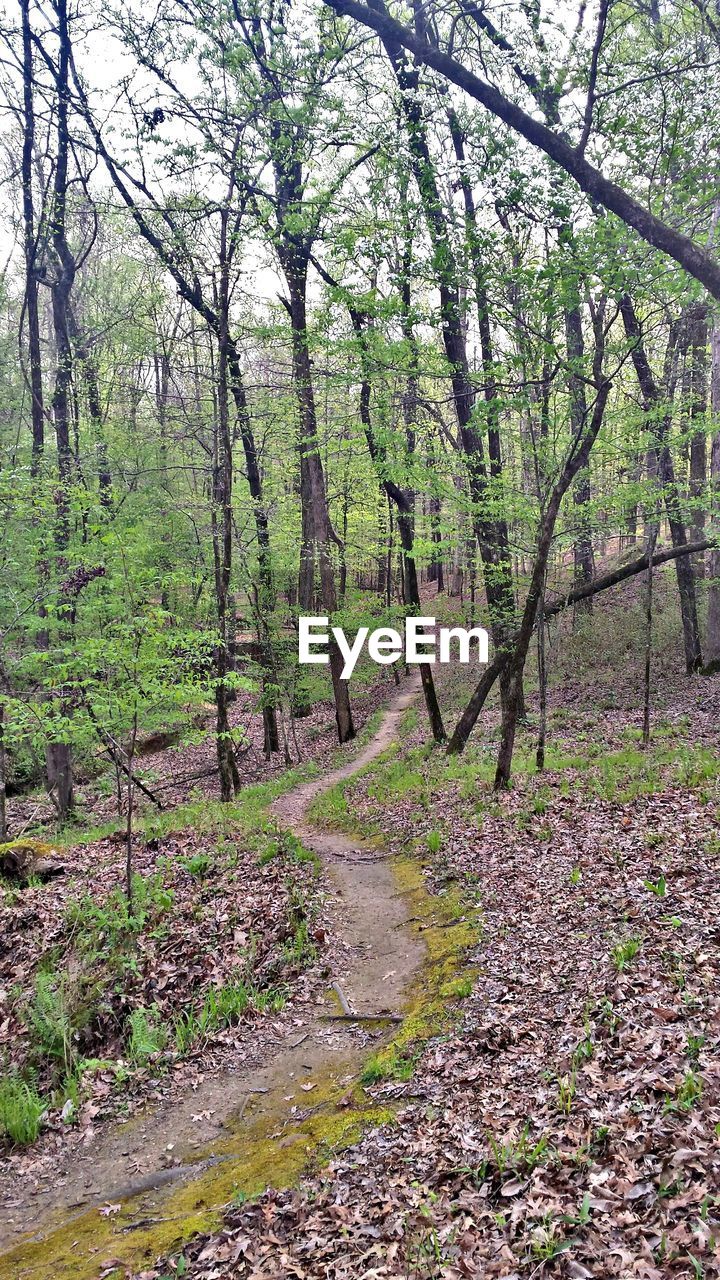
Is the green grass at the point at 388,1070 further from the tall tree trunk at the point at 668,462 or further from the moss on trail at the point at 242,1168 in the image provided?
the tall tree trunk at the point at 668,462

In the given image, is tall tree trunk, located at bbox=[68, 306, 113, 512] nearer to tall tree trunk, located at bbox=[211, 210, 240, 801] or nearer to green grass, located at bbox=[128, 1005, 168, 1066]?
tall tree trunk, located at bbox=[211, 210, 240, 801]

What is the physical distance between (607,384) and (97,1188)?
9931 millimetres

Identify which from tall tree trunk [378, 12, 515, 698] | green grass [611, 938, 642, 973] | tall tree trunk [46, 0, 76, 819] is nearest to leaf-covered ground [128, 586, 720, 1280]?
green grass [611, 938, 642, 973]

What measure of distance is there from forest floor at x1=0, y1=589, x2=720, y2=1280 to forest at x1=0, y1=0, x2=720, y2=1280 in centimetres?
3

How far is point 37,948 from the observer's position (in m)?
7.36

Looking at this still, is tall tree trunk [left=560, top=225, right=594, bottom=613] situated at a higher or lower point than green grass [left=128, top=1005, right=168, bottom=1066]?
higher

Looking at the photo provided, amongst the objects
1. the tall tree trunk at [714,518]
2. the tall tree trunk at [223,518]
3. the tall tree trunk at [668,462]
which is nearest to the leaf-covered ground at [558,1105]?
the tall tree trunk at [223,518]

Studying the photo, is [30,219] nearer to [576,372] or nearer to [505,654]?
[576,372]

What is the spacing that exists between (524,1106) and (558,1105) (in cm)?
24

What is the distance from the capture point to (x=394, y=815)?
448 inches

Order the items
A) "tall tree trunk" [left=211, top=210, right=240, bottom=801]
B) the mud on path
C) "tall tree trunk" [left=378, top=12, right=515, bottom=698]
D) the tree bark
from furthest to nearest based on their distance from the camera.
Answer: "tall tree trunk" [left=211, top=210, right=240, bottom=801]
"tall tree trunk" [left=378, top=12, right=515, bottom=698]
the tree bark
the mud on path

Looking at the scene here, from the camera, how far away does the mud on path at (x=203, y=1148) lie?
4113mm

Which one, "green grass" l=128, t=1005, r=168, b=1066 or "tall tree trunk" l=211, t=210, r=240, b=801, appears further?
"tall tree trunk" l=211, t=210, r=240, b=801

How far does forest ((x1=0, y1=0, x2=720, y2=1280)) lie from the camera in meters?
3.83
